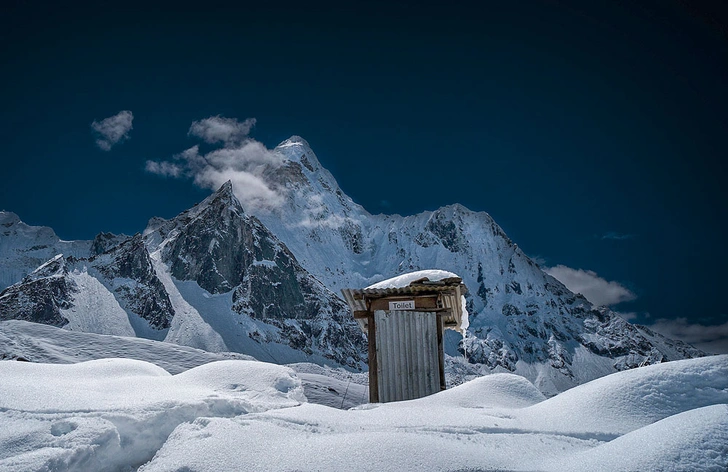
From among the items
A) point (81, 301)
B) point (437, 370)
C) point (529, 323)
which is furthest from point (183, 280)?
point (437, 370)

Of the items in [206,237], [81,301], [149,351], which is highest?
[206,237]

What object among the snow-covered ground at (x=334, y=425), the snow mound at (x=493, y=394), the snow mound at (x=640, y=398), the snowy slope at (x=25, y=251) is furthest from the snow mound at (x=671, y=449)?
the snowy slope at (x=25, y=251)

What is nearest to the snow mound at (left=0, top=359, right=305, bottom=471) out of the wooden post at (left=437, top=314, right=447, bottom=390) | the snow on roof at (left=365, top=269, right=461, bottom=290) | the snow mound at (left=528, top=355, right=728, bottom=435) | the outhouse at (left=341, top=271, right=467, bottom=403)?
the snow mound at (left=528, top=355, right=728, bottom=435)

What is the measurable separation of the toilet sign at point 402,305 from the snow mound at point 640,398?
4497mm

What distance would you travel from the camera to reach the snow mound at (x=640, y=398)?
512 cm

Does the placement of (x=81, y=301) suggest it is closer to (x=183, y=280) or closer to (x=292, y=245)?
(x=183, y=280)

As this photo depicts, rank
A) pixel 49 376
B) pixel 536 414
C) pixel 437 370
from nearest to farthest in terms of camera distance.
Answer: pixel 536 414 → pixel 49 376 → pixel 437 370

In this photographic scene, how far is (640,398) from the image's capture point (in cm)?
536

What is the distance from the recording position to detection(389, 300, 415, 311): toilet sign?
10180mm

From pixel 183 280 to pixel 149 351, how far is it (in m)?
97.1

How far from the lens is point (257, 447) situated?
4.15 meters

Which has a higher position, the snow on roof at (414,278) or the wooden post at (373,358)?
the snow on roof at (414,278)

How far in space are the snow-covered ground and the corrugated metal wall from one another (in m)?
Answer: 3.11

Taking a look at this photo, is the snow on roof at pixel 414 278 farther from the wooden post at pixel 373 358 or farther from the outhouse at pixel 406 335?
the wooden post at pixel 373 358
